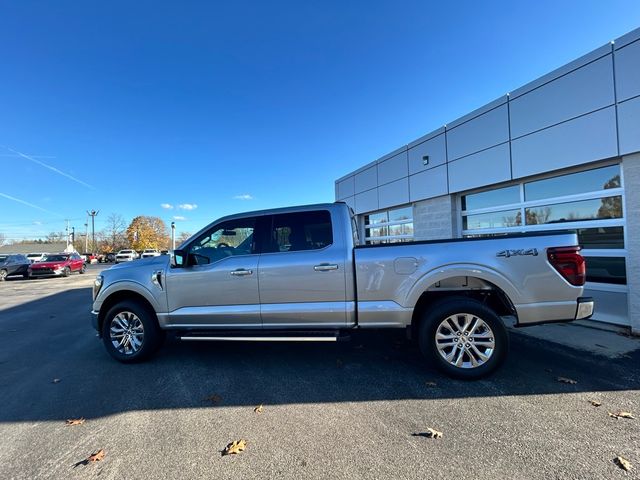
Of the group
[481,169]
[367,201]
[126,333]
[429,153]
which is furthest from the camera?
[367,201]

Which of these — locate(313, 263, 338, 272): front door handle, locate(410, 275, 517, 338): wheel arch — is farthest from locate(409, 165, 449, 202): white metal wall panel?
locate(313, 263, 338, 272): front door handle

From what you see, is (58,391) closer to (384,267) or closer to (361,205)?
(384,267)

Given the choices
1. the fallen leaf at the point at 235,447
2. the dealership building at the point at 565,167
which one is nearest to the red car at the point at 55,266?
the dealership building at the point at 565,167

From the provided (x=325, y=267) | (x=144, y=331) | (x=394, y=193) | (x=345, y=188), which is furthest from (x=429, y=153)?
(x=144, y=331)

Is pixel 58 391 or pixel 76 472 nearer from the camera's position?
pixel 76 472

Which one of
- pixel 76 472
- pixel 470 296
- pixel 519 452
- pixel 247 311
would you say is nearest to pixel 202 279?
pixel 247 311

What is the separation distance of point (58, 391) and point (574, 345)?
23.3ft

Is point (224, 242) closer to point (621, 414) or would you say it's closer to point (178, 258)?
point (178, 258)

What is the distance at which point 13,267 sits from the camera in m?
23.0

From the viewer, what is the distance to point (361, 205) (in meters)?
15.2

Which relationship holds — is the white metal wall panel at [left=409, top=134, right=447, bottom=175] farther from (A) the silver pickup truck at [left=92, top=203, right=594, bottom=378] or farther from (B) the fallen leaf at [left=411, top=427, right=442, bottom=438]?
(B) the fallen leaf at [left=411, top=427, right=442, bottom=438]

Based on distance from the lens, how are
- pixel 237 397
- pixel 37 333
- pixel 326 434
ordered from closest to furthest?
pixel 326 434 → pixel 237 397 → pixel 37 333

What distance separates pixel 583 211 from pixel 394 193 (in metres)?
6.47

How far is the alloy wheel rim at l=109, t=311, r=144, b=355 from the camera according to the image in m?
4.88
